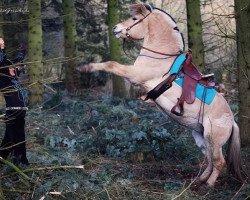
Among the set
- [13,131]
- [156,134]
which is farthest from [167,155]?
[13,131]

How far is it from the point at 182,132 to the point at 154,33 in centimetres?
356

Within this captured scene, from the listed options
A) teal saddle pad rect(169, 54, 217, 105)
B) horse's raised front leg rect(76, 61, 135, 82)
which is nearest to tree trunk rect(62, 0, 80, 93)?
horse's raised front leg rect(76, 61, 135, 82)

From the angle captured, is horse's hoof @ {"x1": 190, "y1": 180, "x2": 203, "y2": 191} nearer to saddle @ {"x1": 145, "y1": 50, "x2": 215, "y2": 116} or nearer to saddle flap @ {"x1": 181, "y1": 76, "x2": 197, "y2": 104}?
saddle @ {"x1": 145, "y1": 50, "x2": 215, "y2": 116}

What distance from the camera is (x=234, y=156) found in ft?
22.7

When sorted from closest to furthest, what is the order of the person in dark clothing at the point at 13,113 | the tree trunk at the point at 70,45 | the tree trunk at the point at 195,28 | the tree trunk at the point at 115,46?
the person in dark clothing at the point at 13,113
the tree trunk at the point at 195,28
the tree trunk at the point at 115,46
the tree trunk at the point at 70,45

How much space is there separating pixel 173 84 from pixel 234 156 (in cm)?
145

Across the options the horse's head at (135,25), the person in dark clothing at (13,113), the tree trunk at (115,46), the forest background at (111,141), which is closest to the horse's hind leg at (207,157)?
the forest background at (111,141)

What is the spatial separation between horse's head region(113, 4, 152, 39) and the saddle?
2.96 feet

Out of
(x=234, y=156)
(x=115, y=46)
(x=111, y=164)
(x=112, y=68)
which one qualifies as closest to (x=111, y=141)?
(x=111, y=164)

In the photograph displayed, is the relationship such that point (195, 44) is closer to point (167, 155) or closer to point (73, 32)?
point (167, 155)

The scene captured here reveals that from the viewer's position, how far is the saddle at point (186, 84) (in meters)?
6.82

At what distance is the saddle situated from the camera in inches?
269

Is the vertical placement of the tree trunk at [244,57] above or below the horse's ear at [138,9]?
below

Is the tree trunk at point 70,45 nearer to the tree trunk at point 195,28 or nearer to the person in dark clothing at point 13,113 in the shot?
the tree trunk at point 195,28
